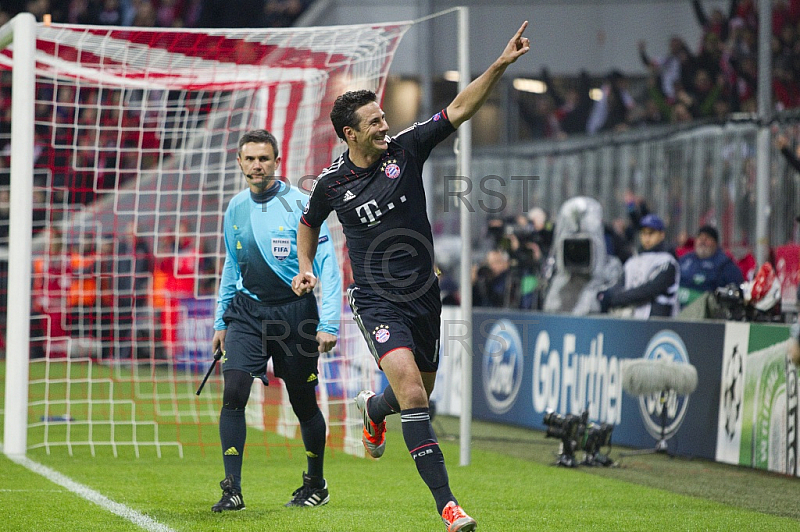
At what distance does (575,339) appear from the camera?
1077 centimetres

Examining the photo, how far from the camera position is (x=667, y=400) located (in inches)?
359

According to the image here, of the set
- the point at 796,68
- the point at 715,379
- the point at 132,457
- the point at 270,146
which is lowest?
the point at 132,457

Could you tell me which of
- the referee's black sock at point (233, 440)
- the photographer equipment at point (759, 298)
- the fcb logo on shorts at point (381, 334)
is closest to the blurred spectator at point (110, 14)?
the photographer equipment at point (759, 298)

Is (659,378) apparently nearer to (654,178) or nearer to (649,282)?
(649,282)

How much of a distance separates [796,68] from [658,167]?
2.11 meters

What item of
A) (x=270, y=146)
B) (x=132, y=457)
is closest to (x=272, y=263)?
(x=270, y=146)

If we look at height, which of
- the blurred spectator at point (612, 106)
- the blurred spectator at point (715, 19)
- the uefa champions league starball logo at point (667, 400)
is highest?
the blurred spectator at point (715, 19)

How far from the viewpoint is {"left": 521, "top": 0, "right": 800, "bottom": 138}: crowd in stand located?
13438mm

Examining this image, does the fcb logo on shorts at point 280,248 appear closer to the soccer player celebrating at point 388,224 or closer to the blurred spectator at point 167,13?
the soccer player celebrating at point 388,224

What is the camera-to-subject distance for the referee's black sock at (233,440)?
6.14 metres

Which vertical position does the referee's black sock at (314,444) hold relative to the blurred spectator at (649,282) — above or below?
below

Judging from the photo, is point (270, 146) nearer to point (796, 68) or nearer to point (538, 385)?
point (538, 385)

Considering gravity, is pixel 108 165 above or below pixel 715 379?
above

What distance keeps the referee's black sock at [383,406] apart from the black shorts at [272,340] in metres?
0.65
